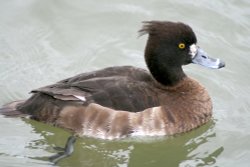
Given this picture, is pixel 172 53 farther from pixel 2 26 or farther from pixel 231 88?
pixel 2 26

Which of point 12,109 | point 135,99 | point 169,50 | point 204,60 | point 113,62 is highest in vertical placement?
point 169,50

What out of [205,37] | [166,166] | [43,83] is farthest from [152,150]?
[205,37]

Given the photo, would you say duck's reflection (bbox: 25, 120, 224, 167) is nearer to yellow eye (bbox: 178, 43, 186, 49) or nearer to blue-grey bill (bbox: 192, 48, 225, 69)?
blue-grey bill (bbox: 192, 48, 225, 69)

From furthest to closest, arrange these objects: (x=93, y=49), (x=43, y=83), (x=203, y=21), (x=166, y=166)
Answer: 1. (x=203, y=21)
2. (x=93, y=49)
3. (x=43, y=83)
4. (x=166, y=166)

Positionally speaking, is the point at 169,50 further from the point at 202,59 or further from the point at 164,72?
the point at 202,59

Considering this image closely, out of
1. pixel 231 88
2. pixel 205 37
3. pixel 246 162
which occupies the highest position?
pixel 205 37

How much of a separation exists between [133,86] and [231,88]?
5.87 ft

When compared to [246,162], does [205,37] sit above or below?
above

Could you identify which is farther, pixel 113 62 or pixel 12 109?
pixel 113 62

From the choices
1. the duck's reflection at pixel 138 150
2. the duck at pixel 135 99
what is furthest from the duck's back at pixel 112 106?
the duck's reflection at pixel 138 150

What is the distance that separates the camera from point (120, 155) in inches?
272

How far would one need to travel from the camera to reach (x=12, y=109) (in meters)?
7.24

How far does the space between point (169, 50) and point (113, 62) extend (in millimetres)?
1610

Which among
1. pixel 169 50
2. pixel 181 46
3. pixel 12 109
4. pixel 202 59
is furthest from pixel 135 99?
pixel 12 109
